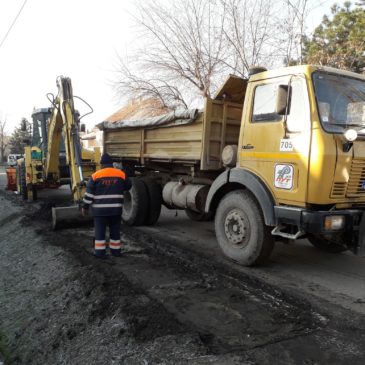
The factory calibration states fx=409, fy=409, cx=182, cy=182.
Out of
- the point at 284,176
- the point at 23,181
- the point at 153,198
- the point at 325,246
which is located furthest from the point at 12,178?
the point at 284,176

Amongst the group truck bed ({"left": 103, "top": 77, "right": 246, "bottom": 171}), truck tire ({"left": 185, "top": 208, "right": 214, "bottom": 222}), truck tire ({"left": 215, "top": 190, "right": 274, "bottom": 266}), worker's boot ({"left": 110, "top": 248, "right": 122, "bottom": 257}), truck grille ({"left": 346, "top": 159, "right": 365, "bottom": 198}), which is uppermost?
truck bed ({"left": 103, "top": 77, "right": 246, "bottom": 171})

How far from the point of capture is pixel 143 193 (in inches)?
322

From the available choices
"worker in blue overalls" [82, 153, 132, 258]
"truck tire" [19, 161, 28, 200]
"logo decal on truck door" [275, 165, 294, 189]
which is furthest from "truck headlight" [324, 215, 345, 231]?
"truck tire" [19, 161, 28, 200]

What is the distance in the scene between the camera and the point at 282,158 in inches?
197

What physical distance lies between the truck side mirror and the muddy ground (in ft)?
6.82

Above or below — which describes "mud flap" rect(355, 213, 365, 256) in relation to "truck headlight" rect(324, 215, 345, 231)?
below

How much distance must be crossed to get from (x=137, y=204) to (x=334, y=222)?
172 inches

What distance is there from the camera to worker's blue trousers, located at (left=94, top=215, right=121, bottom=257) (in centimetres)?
598

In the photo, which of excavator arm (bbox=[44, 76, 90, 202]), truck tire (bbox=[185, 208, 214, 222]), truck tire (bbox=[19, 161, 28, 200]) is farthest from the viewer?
truck tire (bbox=[19, 161, 28, 200])

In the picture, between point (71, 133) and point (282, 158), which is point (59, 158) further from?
point (282, 158)

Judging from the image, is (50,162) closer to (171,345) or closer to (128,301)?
(128,301)

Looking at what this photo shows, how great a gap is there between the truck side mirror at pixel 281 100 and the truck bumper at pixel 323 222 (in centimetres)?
117

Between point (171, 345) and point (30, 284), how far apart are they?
2.86 m

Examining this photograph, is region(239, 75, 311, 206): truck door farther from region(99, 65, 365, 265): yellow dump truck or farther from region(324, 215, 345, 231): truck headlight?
region(324, 215, 345, 231): truck headlight
